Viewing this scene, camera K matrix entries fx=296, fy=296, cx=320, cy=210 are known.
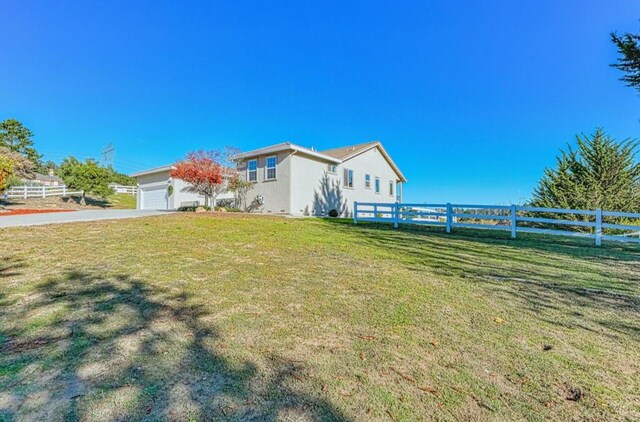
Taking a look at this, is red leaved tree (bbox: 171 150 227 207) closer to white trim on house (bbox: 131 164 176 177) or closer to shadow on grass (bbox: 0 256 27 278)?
white trim on house (bbox: 131 164 176 177)

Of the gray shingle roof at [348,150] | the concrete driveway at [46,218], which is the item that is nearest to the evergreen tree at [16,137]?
the concrete driveway at [46,218]

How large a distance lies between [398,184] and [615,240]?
16764mm

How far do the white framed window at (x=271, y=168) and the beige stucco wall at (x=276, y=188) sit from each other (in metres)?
0.16

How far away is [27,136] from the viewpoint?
4266 cm

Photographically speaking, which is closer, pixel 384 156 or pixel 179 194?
pixel 179 194

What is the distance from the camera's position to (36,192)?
25.4 m

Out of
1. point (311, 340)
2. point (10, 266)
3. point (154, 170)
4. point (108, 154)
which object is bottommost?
point (311, 340)

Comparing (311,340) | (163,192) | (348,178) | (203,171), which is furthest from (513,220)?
(163,192)

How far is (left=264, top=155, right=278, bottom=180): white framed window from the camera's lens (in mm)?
16828

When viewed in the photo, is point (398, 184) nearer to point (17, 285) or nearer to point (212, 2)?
point (212, 2)

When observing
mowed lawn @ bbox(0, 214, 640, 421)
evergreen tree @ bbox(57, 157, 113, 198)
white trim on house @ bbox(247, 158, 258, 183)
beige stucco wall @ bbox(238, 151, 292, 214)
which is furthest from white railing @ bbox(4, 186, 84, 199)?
mowed lawn @ bbox(0, 214, 640, 421)

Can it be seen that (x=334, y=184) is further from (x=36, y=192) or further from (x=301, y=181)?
(x=36, y=192)

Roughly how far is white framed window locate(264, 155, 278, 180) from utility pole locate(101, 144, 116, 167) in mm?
50366

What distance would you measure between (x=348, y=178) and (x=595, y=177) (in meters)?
14.0
